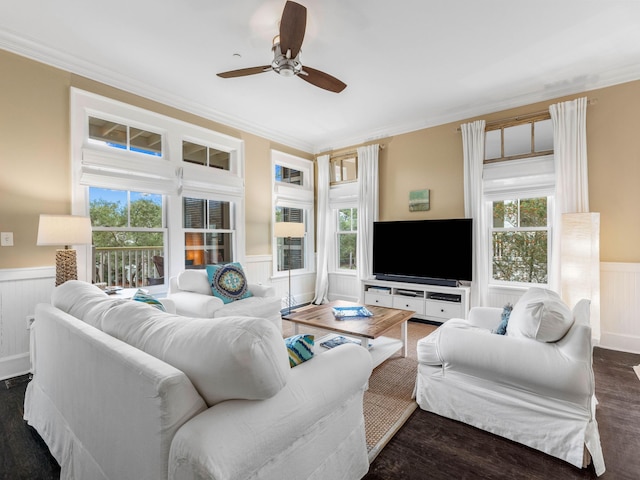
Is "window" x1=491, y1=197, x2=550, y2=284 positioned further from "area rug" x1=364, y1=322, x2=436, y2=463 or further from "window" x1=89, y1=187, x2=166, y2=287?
"window" x1=89, y1=187, x2=166, y2=287

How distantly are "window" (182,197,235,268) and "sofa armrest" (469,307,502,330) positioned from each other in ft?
10.9

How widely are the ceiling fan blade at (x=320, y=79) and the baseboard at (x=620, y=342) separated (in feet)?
12.6

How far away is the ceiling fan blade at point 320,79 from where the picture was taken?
107 inches

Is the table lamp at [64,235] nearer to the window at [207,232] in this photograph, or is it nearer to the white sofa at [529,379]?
the window at [207,232]

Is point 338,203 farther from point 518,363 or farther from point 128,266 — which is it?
point 518,363

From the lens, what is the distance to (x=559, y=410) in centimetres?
171

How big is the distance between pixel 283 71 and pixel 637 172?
12.3 ft

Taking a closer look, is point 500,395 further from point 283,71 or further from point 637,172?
point 637,172

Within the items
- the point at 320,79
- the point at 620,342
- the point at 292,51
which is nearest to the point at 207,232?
the point at 320,79

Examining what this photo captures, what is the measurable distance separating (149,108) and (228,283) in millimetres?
2276

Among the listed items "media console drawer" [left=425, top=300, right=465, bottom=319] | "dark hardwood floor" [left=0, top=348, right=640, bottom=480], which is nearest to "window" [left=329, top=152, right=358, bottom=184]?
"media console drawer" [left=425, top=300, right=465, bottom=319]

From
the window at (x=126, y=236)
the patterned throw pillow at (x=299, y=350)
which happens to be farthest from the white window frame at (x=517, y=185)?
the window at (x=126, y=236)

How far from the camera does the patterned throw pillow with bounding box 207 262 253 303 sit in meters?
3.45

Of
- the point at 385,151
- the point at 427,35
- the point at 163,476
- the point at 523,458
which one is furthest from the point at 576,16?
the point at 163,476
